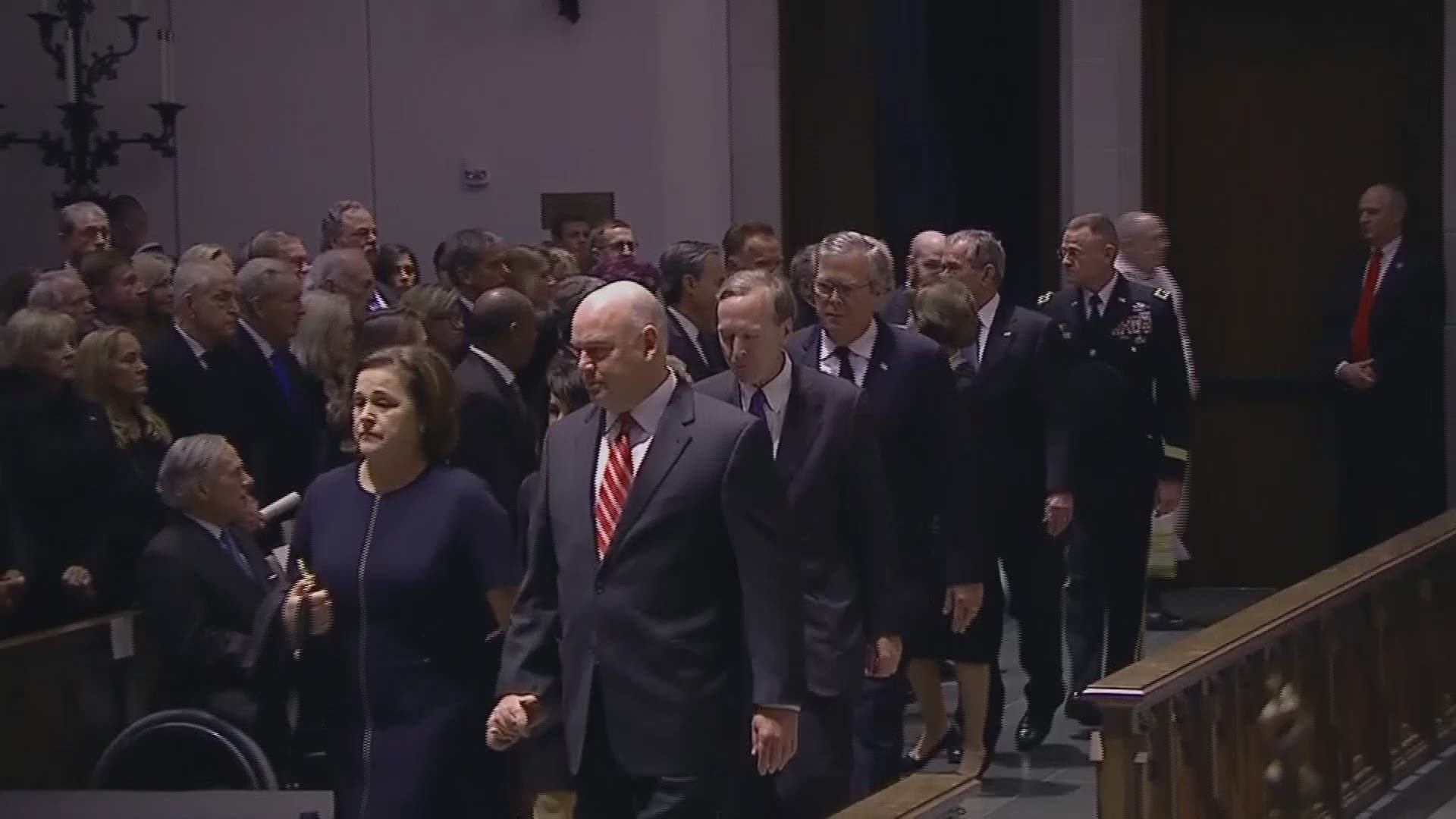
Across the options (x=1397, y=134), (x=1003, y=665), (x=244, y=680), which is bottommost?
(x=1003, y=665)

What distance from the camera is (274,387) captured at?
7.81 metres

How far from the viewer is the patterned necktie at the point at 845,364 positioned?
681 cm

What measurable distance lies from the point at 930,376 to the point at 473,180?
488 centimetres

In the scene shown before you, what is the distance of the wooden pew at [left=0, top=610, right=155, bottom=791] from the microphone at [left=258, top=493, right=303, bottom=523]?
1.59 feet

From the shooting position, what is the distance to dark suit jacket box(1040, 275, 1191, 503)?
27.8 ft

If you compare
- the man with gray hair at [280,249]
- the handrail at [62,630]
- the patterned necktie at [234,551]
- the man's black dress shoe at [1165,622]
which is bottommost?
the man's black dress shoe at [1165,622]

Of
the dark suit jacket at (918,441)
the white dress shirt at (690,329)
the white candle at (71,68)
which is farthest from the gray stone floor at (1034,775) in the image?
the white candle at (71,68)

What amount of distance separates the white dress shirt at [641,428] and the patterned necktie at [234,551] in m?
1.68

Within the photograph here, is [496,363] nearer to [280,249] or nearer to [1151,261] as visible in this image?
[280,249]

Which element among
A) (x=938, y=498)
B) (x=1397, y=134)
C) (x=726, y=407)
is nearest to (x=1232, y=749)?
(x=938, y=498)

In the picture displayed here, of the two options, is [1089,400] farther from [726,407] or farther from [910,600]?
[726,407]

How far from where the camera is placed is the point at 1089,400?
848 cm

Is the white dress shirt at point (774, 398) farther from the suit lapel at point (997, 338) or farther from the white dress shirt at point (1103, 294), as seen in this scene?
the white dress shirt at point (1103, 294)

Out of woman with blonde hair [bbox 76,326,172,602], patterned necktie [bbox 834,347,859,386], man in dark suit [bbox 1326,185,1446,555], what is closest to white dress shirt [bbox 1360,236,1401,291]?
man in dark suit [bbox 1326,185,1446,555]
